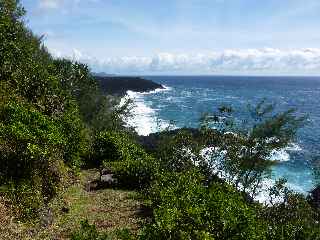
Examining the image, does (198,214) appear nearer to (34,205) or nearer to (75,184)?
(34,205)

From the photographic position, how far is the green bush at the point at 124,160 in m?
29.0

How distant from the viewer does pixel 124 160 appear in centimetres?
3347

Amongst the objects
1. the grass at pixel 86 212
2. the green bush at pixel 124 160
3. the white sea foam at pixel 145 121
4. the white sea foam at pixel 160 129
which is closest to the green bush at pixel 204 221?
the grass at pixel 86 212

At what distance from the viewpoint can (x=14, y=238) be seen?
17500 millimetres

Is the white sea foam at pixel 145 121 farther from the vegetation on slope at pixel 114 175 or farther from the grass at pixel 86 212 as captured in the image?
the grass at pixel 86 212

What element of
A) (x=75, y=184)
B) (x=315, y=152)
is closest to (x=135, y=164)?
(x=75, y=184)

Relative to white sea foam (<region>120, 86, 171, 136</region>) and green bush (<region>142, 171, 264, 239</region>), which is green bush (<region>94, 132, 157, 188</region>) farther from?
white sea foam (<region>120, 86, 171, 136</region>)

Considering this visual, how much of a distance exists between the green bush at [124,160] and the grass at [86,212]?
145 cm

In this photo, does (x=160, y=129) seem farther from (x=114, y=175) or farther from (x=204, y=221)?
(x=204, y=221)

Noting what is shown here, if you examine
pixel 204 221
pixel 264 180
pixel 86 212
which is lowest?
pixel 264 180

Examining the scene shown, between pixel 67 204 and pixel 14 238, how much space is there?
19.3 feet

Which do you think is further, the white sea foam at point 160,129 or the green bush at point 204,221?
the white sea foam at point 160,129

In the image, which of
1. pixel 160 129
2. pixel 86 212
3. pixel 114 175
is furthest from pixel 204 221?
pixel 160 129

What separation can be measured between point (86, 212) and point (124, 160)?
36.1ft
